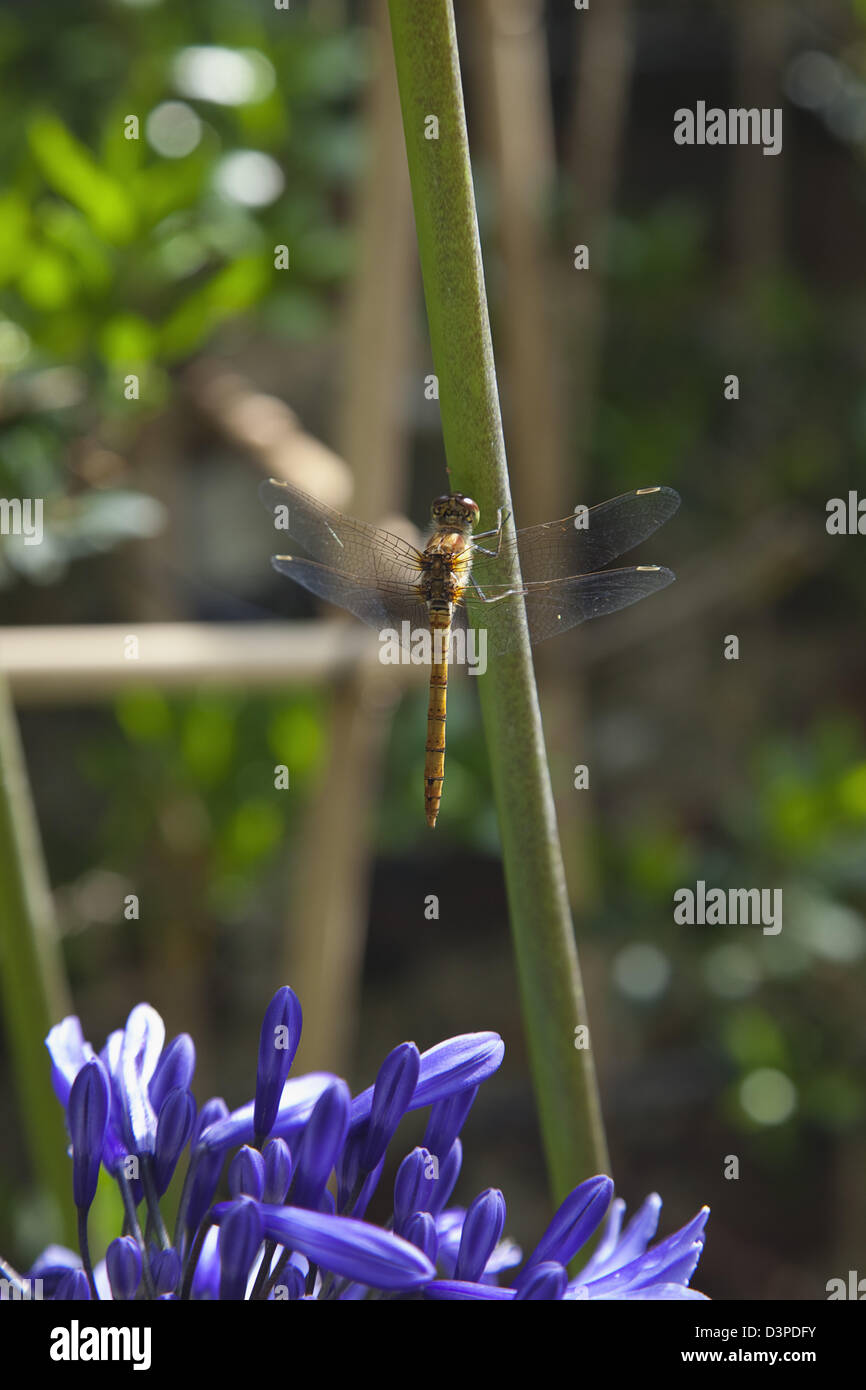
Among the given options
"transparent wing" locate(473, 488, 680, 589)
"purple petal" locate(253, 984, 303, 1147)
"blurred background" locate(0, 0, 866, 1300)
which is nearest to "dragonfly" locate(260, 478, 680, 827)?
"transparent wing" locate(473, 488, 680, 589)

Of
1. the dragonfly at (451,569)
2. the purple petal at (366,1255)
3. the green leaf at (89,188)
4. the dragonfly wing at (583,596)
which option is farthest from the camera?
the green leaf at (89,188)

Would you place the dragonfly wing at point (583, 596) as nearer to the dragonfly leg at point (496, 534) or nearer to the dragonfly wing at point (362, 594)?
the dragonfly wing at point (362, 594)

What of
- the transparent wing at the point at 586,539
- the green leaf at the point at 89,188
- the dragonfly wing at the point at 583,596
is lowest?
the dragonfly wing at the point at 583,596

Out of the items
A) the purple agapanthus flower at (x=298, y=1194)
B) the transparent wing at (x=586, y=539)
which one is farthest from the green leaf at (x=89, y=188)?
the purple agapanthus flower at (x=298, y=1194)

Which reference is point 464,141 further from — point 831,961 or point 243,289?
point 831,961

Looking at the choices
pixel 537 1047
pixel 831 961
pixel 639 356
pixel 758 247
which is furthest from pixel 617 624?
pixel 537 1047

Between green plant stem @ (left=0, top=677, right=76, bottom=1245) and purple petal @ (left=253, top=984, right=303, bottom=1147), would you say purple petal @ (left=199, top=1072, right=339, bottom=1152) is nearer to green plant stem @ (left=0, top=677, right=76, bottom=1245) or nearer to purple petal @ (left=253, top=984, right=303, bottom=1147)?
purple petal @ (left=253, top=984, right=303, bottom=1147)
